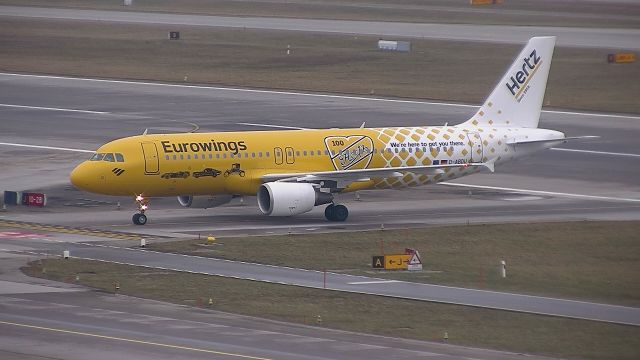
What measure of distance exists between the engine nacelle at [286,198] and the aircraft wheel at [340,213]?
4.04 ft

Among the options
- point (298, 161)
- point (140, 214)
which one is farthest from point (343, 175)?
point (140, 214)

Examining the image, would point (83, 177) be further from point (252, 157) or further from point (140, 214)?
point (252, 157)

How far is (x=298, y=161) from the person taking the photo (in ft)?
230

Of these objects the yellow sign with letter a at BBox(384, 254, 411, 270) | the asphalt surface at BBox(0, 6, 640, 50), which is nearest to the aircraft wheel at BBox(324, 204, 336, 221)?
the yellow sign with letter a at BBox(384, 254, 411, 270)

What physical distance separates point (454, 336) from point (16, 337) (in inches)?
526

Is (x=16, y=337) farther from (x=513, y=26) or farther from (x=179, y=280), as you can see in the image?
(x=513, y=26)

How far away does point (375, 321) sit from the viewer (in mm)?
47344

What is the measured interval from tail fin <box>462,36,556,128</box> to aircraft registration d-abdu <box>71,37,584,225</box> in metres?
0.08

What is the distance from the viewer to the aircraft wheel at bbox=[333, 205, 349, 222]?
227 ft

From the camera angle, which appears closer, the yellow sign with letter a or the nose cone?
the yellow sign with letter a

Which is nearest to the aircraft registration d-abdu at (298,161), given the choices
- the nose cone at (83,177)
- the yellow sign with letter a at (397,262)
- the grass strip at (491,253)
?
the nose cone at (83,177)

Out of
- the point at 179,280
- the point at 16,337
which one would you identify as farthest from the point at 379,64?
the point at 16,337

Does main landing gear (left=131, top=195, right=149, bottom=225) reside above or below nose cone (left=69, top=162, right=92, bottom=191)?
below

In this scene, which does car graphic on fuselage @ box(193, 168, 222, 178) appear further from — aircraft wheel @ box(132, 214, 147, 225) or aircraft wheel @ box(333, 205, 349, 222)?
aircraft wheel @ box(333, 205, 349, 222)
